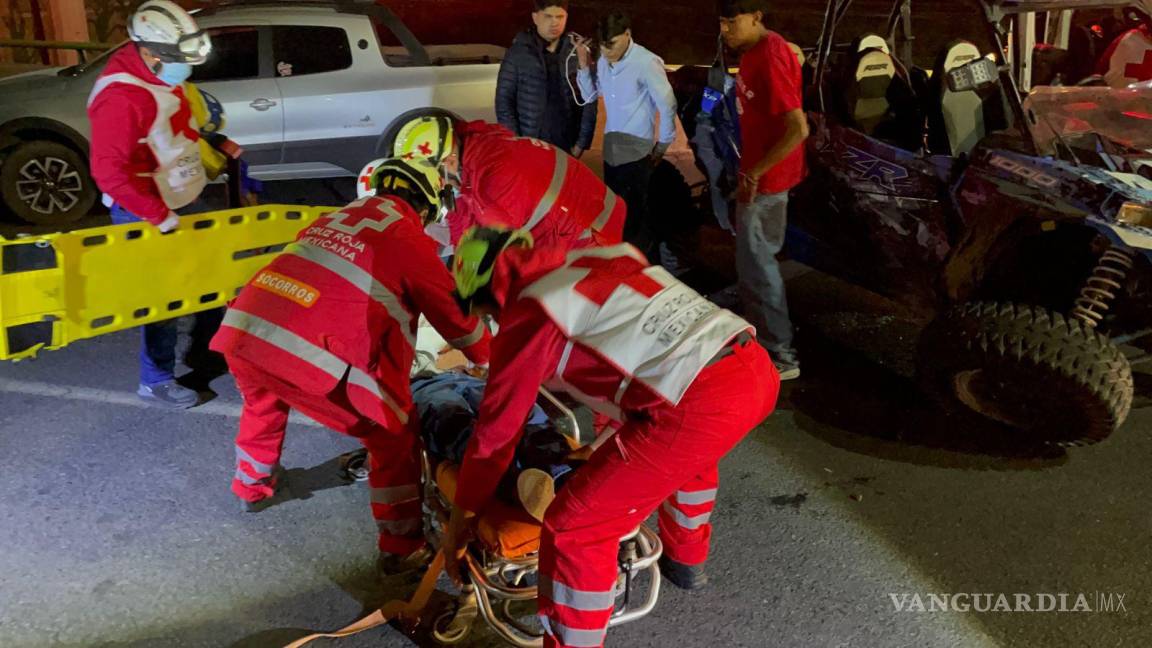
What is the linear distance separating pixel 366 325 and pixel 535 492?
852mm

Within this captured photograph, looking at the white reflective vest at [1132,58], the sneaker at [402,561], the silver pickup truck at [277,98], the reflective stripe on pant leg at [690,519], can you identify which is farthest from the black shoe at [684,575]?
the silver pickup truck at [277,98]

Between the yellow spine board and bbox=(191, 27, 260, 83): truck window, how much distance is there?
319 centimetres

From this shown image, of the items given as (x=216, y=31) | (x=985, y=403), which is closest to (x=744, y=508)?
(x=985, y=403)

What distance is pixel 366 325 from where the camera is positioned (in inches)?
125

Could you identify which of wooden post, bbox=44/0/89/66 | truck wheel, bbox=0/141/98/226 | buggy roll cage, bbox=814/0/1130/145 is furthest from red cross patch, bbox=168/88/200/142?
wooden post, bbox=44/0/89/66

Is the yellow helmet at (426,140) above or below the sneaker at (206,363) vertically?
above

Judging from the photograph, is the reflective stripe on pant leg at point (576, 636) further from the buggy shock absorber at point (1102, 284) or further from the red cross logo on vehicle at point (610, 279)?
the buggy shock absorber at point (1102, 284)

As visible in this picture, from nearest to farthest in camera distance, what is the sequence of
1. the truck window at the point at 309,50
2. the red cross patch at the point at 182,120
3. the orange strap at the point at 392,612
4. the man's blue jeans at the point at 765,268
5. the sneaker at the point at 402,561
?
1. the orange strap at the point at 392,612
2. the sneaker at the point at 402,561
3. the red cross patch at the point at 182,120
4. the man's blue jeans at the point at 765,268
5. the truck window at the point at 309,50

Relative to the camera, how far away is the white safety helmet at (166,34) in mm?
4348

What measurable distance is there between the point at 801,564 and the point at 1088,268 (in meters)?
2.24

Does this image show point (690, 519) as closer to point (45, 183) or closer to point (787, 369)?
point (787, 369)

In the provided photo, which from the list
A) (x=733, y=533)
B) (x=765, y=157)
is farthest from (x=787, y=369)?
(x=733, y=533)

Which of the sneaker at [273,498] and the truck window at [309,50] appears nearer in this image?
the sneaker at [273,498]

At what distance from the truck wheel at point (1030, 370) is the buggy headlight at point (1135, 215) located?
0.51 metres
